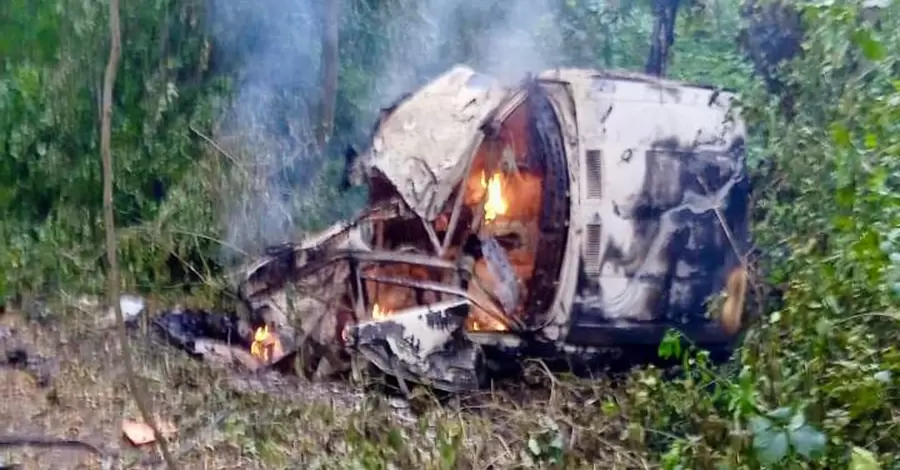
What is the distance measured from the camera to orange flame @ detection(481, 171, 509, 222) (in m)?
7.02

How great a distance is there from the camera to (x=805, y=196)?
5.83 metres

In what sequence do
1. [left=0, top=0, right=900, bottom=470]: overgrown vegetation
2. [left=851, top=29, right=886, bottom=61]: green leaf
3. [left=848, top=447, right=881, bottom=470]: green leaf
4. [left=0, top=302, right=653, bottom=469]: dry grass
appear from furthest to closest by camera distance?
1. [left=0, top=302, right=653, bottom=469]: dry grass
2. [left=0, top=0, right=900, bottom=470]: overgrown vegetation
3. [left=851, top=29, right=886, bottom=61]: green leaf
4. [left=848, top=447, right=881, bottom=470]: green leaf

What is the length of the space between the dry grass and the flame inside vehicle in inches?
13.3

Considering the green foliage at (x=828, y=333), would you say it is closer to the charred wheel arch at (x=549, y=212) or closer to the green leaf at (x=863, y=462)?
the green leaf at (x=863, y=462)

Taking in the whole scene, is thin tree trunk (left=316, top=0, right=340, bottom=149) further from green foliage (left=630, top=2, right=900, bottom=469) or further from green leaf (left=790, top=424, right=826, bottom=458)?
green leaf (left=790, top=424, right=826, bottom=458)

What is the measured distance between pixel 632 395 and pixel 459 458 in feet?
3.43

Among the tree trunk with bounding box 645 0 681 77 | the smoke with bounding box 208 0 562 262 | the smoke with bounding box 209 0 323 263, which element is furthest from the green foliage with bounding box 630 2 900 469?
the smoke with bounding box 209 0 323 263

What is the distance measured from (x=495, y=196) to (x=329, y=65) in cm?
325

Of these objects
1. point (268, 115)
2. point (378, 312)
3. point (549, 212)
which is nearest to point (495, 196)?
point (549, 212)

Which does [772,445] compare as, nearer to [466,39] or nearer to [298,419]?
[298,419]

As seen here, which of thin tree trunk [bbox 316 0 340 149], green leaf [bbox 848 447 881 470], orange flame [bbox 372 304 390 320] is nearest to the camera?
green leaf [bbox 848 447 881 470]

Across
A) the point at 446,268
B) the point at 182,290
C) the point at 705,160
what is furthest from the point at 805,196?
the point at 182,290

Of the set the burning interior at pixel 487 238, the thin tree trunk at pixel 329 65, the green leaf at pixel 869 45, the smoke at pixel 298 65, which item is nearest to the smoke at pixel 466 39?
the smoke at pixel 298 65

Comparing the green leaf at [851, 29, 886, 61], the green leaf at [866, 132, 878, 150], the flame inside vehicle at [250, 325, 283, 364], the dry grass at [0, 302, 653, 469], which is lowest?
the dry grass at [0, 302, 653, 469]
